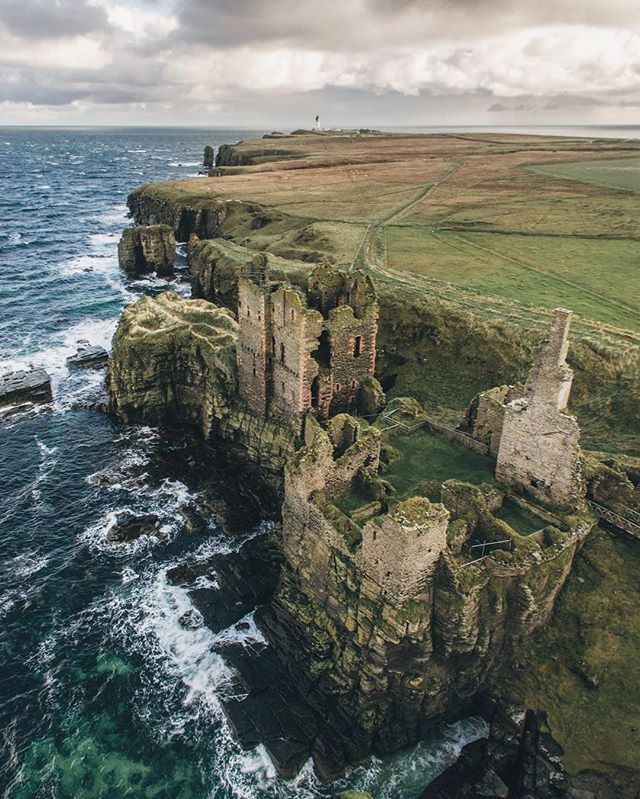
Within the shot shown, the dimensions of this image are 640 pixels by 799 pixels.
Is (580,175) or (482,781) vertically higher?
(580,175)

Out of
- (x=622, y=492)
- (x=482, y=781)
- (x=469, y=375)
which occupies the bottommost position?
(x=482, y=781)

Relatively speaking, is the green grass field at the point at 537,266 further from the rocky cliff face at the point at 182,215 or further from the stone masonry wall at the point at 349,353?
the rocky cliff face at the point at 182,215

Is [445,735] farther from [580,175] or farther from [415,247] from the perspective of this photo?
[580,175]

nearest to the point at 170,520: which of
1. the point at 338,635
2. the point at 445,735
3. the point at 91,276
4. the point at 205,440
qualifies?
the point at 205,440

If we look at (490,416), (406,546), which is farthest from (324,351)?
(406,546)

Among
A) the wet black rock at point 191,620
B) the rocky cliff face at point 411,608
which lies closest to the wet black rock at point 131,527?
the wet black rock at point 191,620
